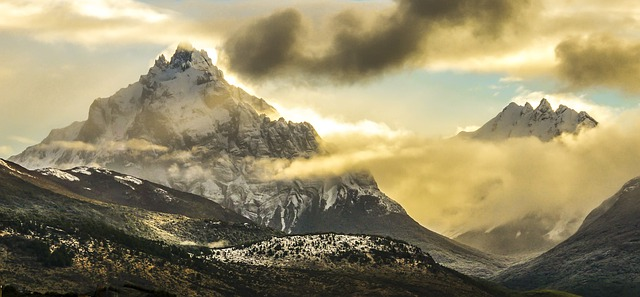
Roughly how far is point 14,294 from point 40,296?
3698mm

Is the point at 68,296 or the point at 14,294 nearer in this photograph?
the point at 68,296

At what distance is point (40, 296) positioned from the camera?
143625 millimetres

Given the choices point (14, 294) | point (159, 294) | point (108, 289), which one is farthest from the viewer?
point (14, 294)

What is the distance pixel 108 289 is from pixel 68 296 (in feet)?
94.8

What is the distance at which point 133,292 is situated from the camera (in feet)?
429

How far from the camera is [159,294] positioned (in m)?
123

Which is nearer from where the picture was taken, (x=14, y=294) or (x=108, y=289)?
(x=108, y=289)

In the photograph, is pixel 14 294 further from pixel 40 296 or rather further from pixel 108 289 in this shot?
pixel 108 289

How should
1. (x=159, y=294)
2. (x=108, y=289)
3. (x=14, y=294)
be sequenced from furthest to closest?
(x=14, y=294) < (x=159, y=294) < (x=108, y=289)

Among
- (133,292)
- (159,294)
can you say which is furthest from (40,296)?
(159,294)

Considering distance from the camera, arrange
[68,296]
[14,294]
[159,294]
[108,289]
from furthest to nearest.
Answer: [14,294] → [68,296] → [159,294] → [108,289]

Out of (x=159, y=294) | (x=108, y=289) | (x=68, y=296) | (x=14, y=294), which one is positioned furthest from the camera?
(x=14, y=294)

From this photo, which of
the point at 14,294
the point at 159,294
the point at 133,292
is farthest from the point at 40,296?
the point at 159,294

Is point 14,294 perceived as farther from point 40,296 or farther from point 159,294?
point 159,294
